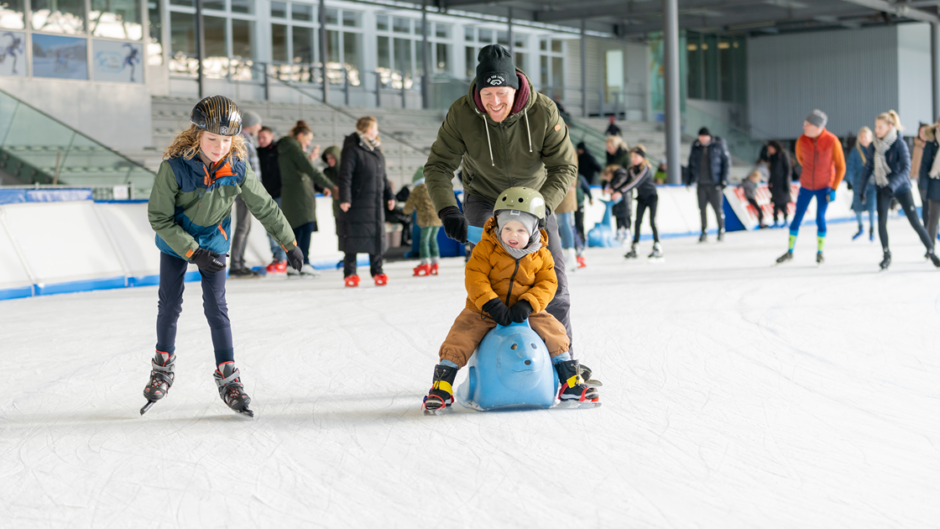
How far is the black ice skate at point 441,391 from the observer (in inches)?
132

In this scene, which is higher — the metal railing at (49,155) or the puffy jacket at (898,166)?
the metal railing at (49,155)

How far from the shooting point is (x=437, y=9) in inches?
878

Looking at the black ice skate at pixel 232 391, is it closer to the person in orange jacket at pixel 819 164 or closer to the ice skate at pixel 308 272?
the ice skate at pixel 308 272

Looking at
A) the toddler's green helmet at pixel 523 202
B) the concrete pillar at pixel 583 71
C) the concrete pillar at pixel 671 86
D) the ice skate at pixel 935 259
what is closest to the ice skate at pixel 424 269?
the ice skate at pixel 935 259

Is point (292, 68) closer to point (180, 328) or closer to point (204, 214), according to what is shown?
point (180, 328)

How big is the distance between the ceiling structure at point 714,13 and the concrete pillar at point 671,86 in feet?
18.2

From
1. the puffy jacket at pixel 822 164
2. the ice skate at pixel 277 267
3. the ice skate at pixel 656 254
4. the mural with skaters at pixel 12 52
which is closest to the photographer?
the puffy jacket at pixel 822 164

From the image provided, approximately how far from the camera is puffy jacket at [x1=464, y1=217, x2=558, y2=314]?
3346 mm

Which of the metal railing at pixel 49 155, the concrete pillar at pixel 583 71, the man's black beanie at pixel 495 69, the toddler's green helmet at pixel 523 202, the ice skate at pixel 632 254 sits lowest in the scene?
the ice skate at pixel 632 254

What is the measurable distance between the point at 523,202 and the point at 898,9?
75.6 ft

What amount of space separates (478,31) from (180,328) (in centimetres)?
2523

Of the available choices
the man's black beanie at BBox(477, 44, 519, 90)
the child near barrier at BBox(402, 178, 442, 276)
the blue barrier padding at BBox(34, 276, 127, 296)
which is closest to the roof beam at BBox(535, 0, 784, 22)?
the child near barrier at BBox(402, 178, 442, 276)

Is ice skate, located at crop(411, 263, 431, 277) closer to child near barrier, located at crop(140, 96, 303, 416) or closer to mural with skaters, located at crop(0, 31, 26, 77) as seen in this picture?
child near barrier, located at crop(140, 96, 303, 416)

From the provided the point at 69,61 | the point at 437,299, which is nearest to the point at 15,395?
the point at 437,299
